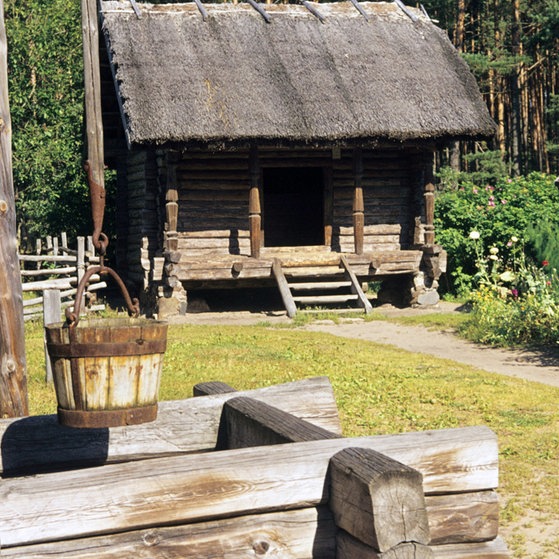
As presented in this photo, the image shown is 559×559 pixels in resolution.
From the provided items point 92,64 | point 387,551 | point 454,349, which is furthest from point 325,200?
point 387,551

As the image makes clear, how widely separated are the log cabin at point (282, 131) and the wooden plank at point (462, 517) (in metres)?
11.6

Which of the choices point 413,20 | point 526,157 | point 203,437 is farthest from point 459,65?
point 526,157

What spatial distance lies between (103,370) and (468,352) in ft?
29.2

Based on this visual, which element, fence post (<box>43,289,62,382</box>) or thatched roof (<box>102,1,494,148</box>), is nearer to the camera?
fence post (<box>43,289,62,382</box>)

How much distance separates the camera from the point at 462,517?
2.89 meters

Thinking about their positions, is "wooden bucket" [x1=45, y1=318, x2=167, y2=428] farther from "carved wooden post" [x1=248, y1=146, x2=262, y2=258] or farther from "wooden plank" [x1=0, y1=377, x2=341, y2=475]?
"carved wooden post" [x1=248, y1=146, x2=262, y2=258]

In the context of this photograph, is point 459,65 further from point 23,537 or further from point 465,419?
point 23,537

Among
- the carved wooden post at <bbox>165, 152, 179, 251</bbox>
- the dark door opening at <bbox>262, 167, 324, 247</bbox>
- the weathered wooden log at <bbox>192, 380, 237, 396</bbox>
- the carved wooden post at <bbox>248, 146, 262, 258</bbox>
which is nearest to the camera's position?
the weathered wooden log at <bbox>192, 380, 237, 396</bbox>

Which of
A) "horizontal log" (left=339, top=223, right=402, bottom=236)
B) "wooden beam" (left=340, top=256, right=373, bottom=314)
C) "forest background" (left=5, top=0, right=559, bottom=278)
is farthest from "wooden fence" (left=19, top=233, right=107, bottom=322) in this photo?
"horizontal log" (left=339, top=223, right=402, bottom=236)

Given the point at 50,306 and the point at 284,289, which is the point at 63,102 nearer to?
the point at 284,289

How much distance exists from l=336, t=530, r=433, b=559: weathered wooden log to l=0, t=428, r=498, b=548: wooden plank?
16cm

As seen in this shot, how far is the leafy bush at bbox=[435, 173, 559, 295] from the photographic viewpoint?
16.9 meters

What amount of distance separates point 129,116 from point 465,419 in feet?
28.4

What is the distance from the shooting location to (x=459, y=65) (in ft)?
55.5
